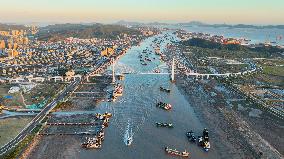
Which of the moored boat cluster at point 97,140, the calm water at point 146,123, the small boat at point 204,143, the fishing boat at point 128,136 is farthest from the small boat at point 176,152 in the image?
the moored boat cluster at point 97,140

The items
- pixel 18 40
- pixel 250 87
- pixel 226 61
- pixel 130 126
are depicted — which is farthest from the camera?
pixel 18 40

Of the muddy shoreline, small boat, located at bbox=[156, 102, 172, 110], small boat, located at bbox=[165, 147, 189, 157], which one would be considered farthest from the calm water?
the muddy shoreline

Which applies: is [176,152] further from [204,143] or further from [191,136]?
[191,136]

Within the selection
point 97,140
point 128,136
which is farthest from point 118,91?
point 97,140

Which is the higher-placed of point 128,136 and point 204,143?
point 204,143

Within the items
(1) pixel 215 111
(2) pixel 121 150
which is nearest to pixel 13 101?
(2) pixel 121 150

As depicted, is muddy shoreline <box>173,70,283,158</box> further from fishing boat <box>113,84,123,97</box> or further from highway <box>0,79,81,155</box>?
highway <box>0,79,81,155</box>

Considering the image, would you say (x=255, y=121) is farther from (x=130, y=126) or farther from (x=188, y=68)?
(x=188, y=68)
